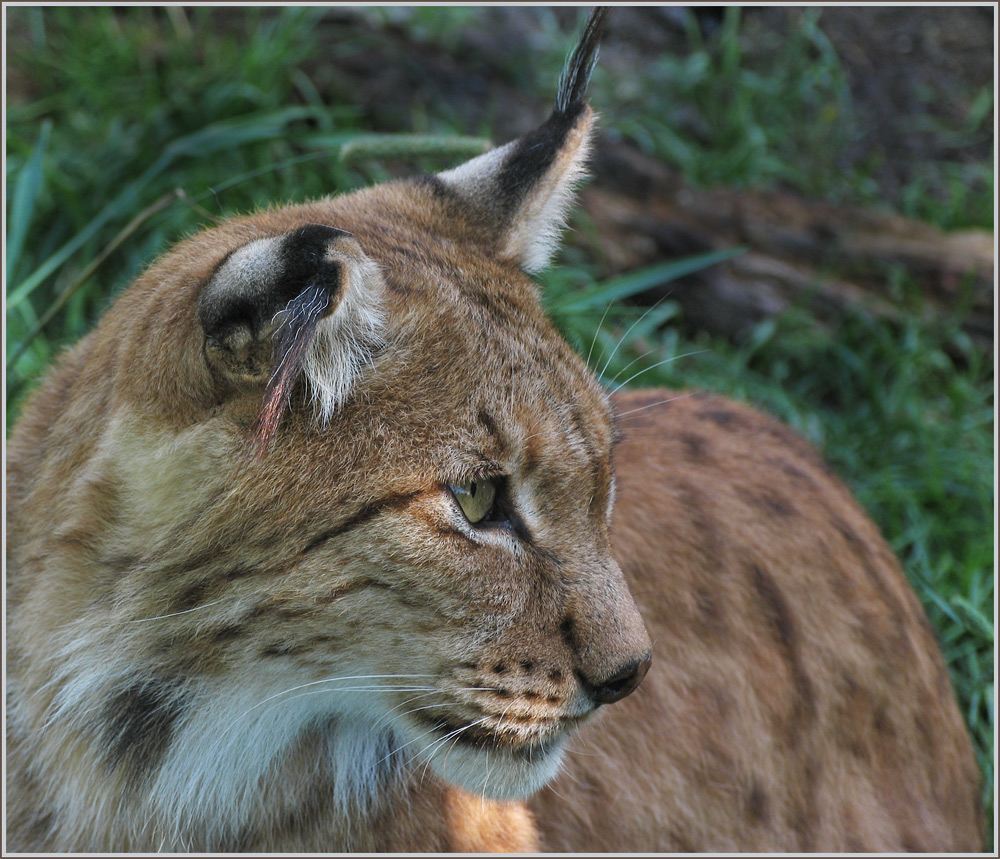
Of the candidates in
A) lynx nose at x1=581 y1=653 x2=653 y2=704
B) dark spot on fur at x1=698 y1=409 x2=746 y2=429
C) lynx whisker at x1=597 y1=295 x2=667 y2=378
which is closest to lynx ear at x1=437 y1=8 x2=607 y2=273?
lynx whisker at x1=597 y1=295 x2=667 y2=378

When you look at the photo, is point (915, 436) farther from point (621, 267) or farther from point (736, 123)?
point (736, 123)

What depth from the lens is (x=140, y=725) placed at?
8.30 feet

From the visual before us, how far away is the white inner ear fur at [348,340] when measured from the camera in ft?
7.19

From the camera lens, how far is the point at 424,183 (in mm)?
3111

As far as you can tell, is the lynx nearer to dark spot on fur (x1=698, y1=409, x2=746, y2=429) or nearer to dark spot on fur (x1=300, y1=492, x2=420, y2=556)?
dark spot on fur (x1=300, y1=492, x2=420, y2=556)

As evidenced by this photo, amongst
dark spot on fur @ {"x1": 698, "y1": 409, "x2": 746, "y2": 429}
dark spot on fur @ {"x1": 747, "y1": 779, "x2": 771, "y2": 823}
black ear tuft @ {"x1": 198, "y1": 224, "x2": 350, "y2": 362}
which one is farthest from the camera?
dark spot on fur @ {"x1": 698, "y1": 409, "x2": 746, "y2": 429}

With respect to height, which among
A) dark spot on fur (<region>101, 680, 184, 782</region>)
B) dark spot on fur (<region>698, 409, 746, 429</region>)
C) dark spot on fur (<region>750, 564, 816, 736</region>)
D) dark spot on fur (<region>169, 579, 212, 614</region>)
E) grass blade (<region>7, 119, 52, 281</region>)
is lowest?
dark spot on fur (<region>750, 564, 816, 736</region>)

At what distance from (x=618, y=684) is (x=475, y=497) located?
→ 1.88 ft

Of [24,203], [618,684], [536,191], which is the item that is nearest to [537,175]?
[536,191]

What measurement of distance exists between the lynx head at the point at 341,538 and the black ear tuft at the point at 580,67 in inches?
31.3

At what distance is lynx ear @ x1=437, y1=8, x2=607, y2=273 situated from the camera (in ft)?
9.74

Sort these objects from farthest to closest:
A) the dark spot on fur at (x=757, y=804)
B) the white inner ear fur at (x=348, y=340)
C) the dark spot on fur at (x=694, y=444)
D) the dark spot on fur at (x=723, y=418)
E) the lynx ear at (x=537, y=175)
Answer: the dark spot on fur at (x=723, y=418) < the dark spot on fur at (x=694, y=444) < the dark spot on fur at (x=757, y=804) < the lynx ear at (x=537, y=175) < the white inner ear fur at (x=348, y=340)

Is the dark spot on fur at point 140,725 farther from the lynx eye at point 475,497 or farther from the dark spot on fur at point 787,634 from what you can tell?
the dark spot on fur at point 787,634

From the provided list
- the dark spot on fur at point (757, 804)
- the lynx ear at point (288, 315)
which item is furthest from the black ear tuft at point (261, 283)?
the dark spot on fur at point (757, 804)
